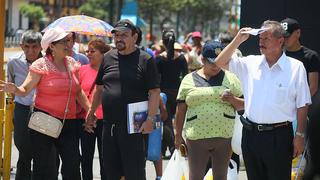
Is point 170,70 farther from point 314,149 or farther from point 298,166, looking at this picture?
point 314,149

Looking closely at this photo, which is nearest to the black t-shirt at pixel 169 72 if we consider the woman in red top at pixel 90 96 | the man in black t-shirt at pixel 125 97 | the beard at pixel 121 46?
the woman in red top at pixel 90 96

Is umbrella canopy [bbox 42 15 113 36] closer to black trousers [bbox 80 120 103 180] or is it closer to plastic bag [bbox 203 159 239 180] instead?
black trousers [bbox 80 120 103 180]

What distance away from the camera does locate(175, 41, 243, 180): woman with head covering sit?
641 cm

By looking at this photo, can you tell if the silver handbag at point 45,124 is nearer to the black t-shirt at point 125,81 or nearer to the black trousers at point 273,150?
the black t-shirt at point 125,81

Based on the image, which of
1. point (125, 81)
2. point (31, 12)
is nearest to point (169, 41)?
point (125, 81)

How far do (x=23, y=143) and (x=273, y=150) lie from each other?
10.6ft

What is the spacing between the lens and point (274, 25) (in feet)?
18.3

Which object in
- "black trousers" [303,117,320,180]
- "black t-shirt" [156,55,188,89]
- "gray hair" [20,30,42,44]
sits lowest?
"black t-shirt" [156,55,188,89]

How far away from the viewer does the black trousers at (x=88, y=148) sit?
7.63 m

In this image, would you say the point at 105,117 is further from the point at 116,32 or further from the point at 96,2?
the point at 96,2

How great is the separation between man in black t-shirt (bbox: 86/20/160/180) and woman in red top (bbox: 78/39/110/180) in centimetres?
115

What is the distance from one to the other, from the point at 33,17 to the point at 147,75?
70.1 meters

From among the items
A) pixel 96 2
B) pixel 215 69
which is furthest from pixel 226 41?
pixel 96 2

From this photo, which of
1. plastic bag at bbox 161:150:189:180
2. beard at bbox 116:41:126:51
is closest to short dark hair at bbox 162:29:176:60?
plastic bag at bbox 161:150:189:180
